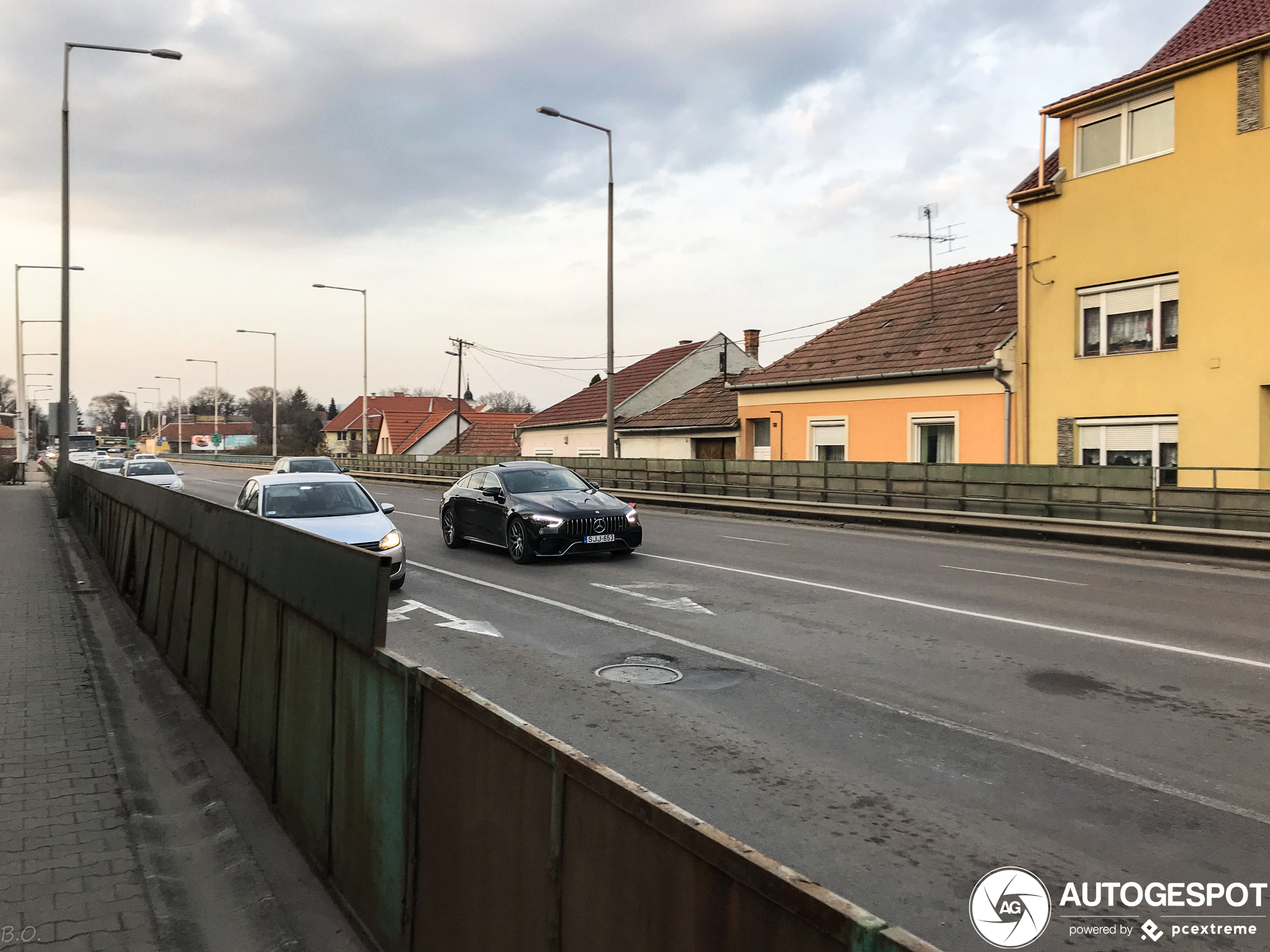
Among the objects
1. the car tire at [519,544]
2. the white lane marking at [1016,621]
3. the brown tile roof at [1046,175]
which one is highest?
the brown tile roof at [1046,175]

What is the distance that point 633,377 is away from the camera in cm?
5175

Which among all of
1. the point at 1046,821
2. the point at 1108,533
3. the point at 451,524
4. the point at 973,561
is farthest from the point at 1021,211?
the point at 1046,821

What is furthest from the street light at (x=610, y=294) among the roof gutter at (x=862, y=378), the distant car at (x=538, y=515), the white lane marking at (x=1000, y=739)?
the white lane marking at (x=1000, y=739)

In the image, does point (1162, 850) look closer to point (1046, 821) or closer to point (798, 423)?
point (1046, 821)

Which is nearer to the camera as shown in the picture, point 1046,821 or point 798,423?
point 1046,821

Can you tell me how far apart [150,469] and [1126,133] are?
93.5 feet

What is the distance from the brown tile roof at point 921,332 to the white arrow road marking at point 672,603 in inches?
646

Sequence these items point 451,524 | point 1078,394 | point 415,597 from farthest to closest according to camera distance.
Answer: point 1078,394 → point 451,524 → point 415,597

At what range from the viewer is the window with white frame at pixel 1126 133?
20.8 metres

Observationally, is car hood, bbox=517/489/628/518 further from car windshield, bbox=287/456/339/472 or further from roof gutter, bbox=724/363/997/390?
car windshield, bbox=287/456/339/472

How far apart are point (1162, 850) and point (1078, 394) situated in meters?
20.2

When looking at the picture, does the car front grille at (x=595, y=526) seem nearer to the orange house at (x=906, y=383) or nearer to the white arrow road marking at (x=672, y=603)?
the white arrow road marking at (x=672, y=603)

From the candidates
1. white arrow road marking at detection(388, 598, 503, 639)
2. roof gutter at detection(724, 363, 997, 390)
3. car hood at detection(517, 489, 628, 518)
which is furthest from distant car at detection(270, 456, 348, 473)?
white arrow road marking at detection(388, 598, 503, 639)

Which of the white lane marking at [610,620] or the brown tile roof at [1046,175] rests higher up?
the brown tile roof at [1046,175]
